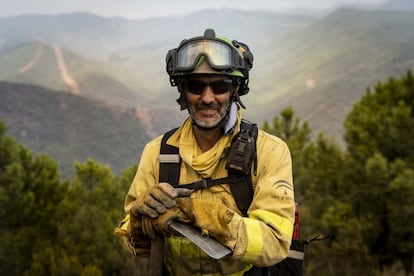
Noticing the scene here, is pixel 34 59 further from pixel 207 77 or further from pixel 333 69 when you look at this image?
pixel 207 77

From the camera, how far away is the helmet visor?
231 cm

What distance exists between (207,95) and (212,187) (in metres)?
0.48

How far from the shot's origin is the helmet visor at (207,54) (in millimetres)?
2311

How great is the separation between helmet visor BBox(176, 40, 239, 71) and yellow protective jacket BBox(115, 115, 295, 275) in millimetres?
370

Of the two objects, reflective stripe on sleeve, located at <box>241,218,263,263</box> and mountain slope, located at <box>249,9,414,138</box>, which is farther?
mountain slope, located at <box>249,9,414,138</box>

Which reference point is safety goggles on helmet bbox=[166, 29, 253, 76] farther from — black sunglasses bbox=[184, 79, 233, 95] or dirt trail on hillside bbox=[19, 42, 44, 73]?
dirt trail on hillside bbox=[19, 42, 44, 73]

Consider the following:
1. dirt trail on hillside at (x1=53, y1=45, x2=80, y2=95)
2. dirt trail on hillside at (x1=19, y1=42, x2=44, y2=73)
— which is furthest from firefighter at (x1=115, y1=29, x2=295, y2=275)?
dirt trail on hillside at (x1=19, y1=42, x2=44, y2=73)

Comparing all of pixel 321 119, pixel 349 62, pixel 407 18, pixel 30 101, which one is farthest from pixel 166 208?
pixel 407 18

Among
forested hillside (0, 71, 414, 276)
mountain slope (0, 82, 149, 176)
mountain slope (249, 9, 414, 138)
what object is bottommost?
forested hillside (0, 71, 414, 276)

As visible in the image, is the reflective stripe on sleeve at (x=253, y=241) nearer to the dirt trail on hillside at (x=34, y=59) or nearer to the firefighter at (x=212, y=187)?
the firefighter at (x=212, y=187)

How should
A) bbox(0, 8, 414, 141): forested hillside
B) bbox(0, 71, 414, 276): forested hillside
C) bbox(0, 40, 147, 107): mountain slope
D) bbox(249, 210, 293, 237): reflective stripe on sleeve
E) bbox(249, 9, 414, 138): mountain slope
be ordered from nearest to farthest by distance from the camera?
bbox(249, 210, 293, 237): reflective stripe on sleeve, bbox(0, 71, 414, 276): forested hillside, bbox(249, 9, 414, 138): mountain slope, bbox(0, 8, 414, 141): forested hillside, bbox(0, 40, 147, 107): mountain slope

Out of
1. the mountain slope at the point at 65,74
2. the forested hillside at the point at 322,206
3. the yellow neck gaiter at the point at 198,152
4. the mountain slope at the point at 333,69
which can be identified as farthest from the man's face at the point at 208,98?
the mountain slope at the point at 65,74

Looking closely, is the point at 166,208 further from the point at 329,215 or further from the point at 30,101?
the point at 30,101

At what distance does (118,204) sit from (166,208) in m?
16.8
